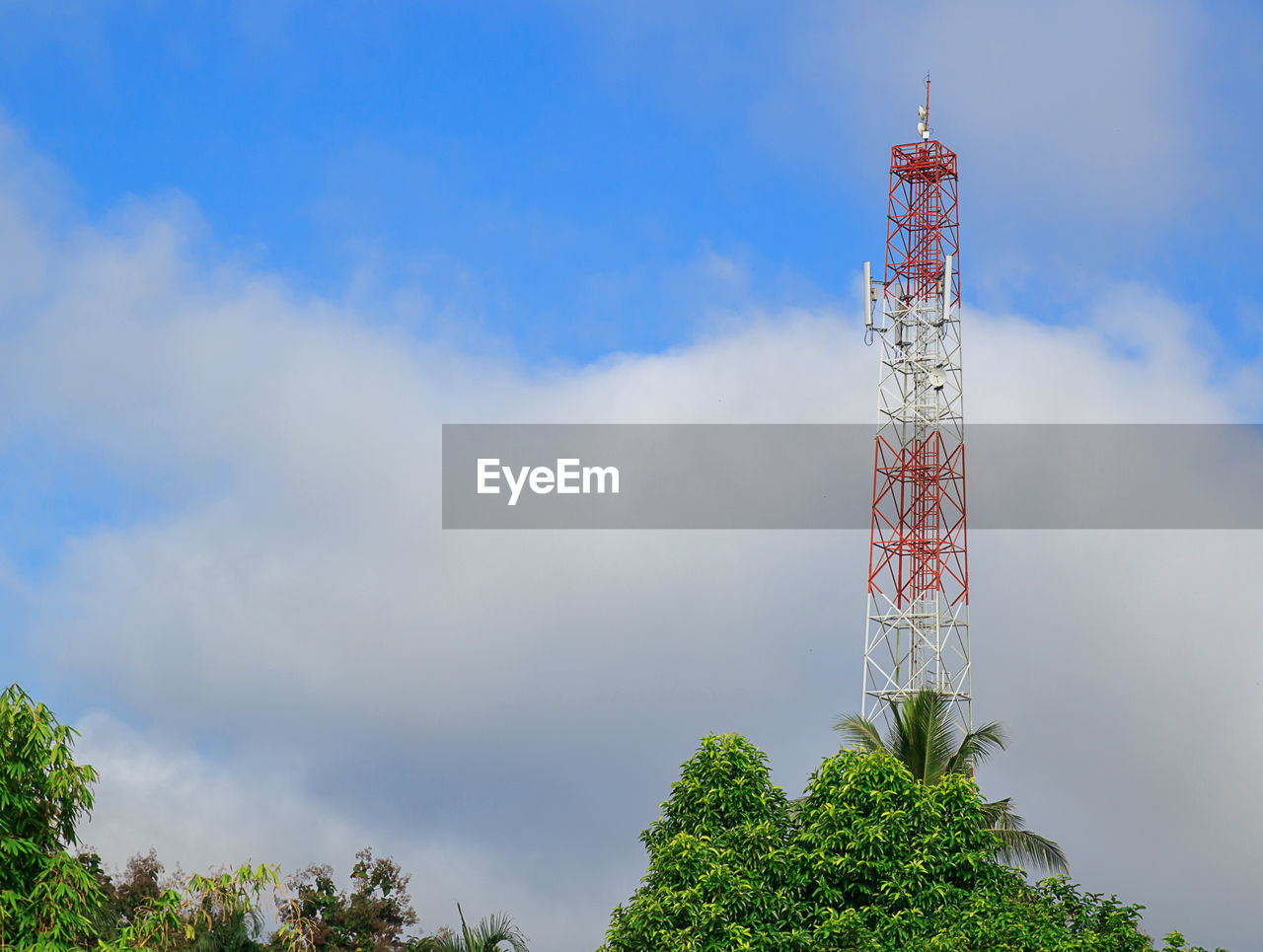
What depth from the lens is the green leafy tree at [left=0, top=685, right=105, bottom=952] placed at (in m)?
14.6

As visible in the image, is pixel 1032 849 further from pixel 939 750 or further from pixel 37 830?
pixel 37 830

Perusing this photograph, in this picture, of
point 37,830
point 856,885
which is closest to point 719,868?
point 856,885

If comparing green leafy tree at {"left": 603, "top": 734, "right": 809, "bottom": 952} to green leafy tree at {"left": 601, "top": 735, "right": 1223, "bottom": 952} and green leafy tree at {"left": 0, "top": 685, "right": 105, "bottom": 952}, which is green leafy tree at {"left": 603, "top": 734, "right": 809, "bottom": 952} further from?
green leafy tree at {"left": 0, "top": 685, "right": 105, "bottom": 952}

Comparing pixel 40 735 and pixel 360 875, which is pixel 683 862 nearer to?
pixel 40 735

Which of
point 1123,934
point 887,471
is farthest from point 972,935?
point 887,471

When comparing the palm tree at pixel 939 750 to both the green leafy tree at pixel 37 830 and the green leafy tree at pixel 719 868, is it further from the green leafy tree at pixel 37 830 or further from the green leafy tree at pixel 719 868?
the green leafy tree at pixel 37 830

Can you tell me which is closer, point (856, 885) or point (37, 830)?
point (37, 830)

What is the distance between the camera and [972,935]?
17.3 m

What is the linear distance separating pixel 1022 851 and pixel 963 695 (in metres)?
3.67


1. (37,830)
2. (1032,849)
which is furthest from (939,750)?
(37,830)

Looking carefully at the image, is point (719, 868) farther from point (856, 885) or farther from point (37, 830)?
point (37, 830)

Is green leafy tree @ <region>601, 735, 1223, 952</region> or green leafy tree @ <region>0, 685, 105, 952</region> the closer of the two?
green leafy tree @ <region>0, 685, 105, 952</region>

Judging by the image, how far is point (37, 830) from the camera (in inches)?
599

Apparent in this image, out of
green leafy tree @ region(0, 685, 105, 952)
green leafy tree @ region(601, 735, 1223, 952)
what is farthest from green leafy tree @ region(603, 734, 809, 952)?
green leafy tree @ region(0, 685, 105, 952)
